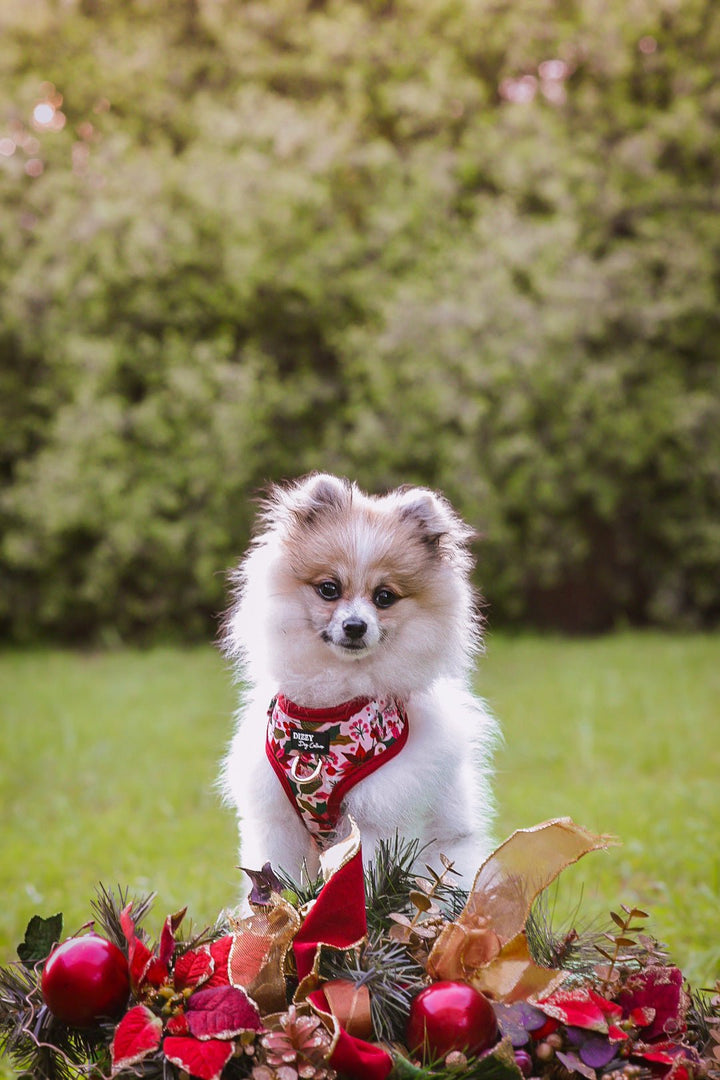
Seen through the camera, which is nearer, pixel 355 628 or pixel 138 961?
pixel 138 961

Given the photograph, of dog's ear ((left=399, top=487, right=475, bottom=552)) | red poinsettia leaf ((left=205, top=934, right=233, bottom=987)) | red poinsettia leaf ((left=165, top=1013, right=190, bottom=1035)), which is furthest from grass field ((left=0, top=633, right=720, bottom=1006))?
red poinsettia leaf ((left=165, top=1013, right=190, bottom=1035))

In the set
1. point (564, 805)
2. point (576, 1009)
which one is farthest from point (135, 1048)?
point (564, 805)

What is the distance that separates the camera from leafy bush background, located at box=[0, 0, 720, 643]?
10.8 metres

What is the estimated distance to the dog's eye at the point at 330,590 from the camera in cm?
249

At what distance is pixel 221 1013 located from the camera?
1.67 metres

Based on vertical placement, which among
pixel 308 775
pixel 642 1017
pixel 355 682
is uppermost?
pixel 355 682

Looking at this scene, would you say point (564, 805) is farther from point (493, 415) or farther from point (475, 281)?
point (475, 281)

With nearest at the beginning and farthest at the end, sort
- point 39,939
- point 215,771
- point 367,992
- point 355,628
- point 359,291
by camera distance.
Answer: point 367,992
point 39,939
point 355,628
point 215,771
point 359,291

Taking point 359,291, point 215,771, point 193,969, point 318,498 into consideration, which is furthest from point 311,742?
point 359,291

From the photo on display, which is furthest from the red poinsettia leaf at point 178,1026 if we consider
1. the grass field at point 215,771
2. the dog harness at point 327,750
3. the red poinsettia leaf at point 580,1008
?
the grass field at point 215,771

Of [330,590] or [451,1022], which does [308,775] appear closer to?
[330,590]

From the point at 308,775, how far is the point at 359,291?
9430 millimetres

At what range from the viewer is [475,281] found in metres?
11.0

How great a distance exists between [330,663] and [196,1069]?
108cm
